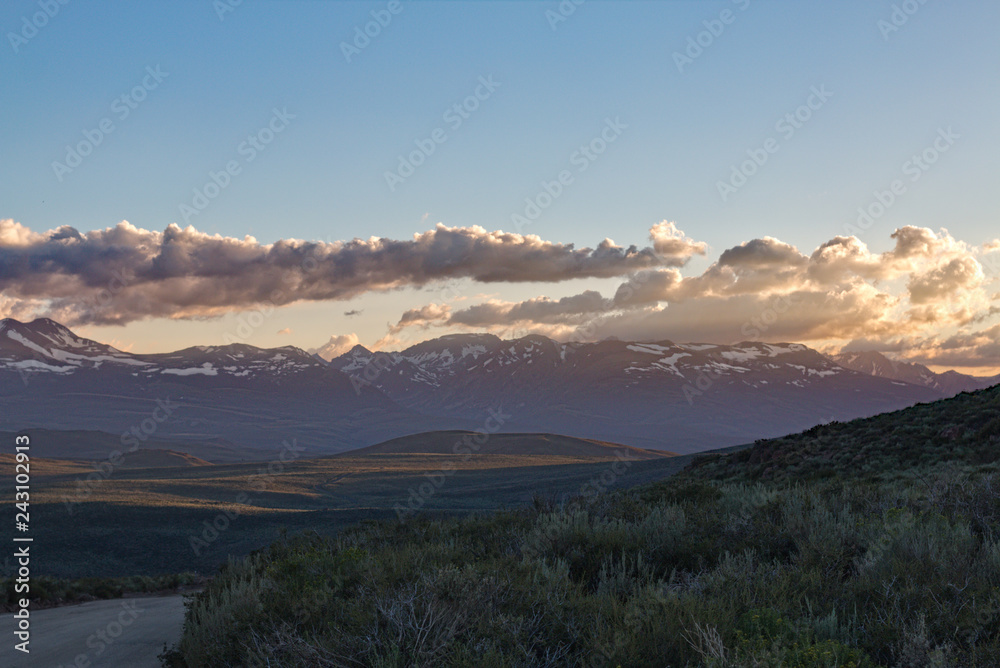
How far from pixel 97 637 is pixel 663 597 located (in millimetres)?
8838

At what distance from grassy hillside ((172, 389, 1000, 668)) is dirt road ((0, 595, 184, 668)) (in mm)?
1094

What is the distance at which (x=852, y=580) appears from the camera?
5980 mm

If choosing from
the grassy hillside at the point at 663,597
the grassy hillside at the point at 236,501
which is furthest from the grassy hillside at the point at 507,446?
the grassy hillside at the point at 663,597

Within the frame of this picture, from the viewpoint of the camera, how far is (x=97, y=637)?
10.0 m

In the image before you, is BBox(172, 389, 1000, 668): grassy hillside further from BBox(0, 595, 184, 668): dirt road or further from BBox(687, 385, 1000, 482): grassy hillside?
BBox(687, 385, 1000, 482): grassy hillside

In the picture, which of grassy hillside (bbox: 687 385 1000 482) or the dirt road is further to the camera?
grassy hillside (bbox: 687 385 1000 482)

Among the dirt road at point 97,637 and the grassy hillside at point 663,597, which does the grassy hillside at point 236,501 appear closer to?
the dirt road at point 97,637

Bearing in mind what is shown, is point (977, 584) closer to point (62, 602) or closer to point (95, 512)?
point (62, 602)

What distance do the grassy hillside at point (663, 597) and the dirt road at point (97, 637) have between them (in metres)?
1.09

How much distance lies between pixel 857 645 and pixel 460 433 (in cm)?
14543

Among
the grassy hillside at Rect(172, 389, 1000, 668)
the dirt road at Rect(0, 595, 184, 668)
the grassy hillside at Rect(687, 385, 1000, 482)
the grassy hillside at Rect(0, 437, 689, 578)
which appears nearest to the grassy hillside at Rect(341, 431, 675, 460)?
the grassy hillside at Rect(0, 437, 689, 578)

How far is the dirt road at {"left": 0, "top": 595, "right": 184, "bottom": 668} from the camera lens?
8.84m

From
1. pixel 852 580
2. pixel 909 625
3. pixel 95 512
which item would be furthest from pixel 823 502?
pixel 95 512

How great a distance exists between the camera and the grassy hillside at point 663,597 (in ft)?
15.9
